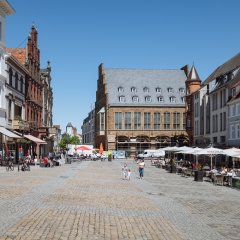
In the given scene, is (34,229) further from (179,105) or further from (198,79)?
(179,105)

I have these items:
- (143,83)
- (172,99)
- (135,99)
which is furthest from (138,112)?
(172,99)

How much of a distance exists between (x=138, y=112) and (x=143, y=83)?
27.1 feet

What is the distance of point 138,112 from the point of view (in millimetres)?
113312

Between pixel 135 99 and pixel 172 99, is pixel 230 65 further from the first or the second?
pixel 135 99

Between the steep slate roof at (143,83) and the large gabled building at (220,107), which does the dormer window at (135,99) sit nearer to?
the steep slate roof at (143,83)

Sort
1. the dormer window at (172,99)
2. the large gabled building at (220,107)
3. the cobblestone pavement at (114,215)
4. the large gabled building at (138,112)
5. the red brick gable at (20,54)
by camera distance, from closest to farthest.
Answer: the cobblestone pavement at (114,215) → the large gabled building at (220,107) → the red brick gable at (20,54) → the large gabled building at (138,112) → the dormer window at (172,99)

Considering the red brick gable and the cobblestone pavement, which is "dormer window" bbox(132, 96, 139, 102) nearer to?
the red brick gable

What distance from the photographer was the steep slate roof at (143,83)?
4496 inches

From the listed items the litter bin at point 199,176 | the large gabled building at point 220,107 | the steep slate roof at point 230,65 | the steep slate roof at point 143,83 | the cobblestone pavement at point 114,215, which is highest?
the steep slate roof at point 143,83

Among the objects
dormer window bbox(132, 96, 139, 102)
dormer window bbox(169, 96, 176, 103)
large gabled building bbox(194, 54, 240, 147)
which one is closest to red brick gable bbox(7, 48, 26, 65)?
large gabled building bbox(194, 54, 240, 147)

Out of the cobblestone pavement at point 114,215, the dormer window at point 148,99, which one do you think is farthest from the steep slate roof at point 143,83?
the cobblestone pavement at point 114,215

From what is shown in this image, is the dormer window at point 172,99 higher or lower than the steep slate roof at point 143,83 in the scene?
lower

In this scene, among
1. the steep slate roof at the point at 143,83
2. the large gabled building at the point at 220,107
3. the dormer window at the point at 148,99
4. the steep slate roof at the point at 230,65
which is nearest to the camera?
the large gabled building at the point at 220,107

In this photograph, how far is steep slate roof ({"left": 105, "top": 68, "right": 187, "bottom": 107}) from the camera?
4496 inches
